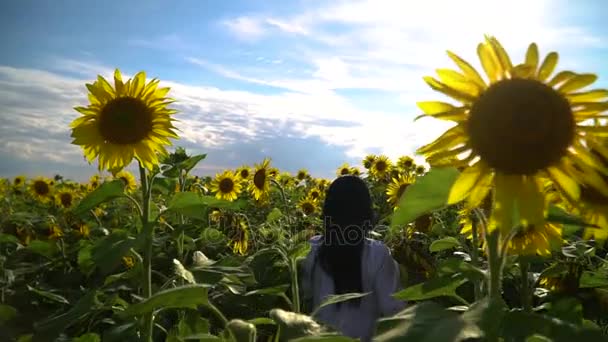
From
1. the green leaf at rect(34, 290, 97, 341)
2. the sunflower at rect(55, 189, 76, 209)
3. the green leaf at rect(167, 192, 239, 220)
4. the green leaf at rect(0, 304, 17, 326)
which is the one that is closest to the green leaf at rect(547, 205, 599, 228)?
the green leaf at rect(167, 192, 239, 220)

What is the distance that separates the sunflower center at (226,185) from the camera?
28.8 ft

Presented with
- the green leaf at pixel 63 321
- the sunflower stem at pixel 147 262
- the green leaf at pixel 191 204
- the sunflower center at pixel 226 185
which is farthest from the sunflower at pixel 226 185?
the green leaf at pixel 63 321

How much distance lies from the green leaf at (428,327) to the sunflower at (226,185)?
24.4 feet

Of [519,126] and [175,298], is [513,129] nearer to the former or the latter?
[519,126]

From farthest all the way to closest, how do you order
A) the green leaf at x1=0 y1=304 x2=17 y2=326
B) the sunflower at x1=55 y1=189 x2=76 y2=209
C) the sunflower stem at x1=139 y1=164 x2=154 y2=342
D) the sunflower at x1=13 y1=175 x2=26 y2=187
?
the sunflower at x1=13 y1=175 x2=26 y2=187 → the sunflower at x1=55 y1=189 x2=76 y2=209 → the green leaf at x1=0 y1=304 x2=17 y2=326 → the sunflower stem at x1=139 y1=164 x2=154 y2=342

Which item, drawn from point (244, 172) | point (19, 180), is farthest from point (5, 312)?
point (19, 180)

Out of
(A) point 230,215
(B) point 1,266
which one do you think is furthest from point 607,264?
(B) point 1,266

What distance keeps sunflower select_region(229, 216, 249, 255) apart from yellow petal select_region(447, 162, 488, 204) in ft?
15.9

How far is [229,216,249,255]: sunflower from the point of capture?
6.48m

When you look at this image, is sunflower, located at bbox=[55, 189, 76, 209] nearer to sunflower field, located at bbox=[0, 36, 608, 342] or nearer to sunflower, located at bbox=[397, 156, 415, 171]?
sunflower field, located at bbox=[0, 36, 608, 342]

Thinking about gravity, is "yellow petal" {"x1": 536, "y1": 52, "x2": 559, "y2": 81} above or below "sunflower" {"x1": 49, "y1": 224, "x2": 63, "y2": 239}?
above

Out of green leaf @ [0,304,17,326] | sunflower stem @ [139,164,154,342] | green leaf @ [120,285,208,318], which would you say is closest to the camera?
green leaf @ [120,285,208,318]

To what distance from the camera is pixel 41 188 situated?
1074cm

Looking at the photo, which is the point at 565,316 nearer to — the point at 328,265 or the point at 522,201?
the point at 522,201
